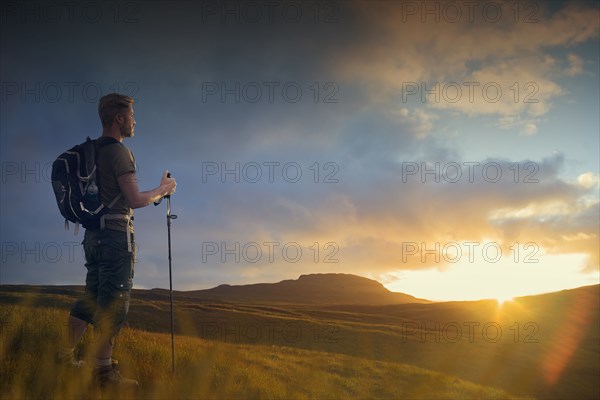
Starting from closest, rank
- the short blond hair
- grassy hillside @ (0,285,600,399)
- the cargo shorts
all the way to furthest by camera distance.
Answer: the cargo shorts → the short blond hair → grassy hillside @ (0,285,600,399)

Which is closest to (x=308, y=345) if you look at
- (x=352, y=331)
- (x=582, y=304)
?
(x=352, y=331)

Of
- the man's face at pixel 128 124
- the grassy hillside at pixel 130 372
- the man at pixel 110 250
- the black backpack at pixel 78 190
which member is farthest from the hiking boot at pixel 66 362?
the man's face at pixel 128 124

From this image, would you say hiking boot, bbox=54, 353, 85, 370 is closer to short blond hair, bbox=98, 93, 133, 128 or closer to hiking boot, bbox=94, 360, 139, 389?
hiking boot, bbox=94, 360, 139, 389

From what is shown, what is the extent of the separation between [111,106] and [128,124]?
0.36 meters

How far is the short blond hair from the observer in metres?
6.77

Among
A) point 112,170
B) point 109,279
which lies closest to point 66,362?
point 109,279

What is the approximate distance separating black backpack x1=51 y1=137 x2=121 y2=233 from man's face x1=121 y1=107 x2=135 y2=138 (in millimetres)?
720

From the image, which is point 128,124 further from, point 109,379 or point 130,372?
point 130,372

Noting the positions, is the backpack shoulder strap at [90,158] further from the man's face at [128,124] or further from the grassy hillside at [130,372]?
the grassy hillside at [130,372]

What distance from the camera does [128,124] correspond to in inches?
274

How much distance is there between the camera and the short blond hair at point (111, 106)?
6773 millimetres

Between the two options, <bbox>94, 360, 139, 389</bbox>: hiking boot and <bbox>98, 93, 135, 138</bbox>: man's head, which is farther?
<bbox>98, 93, 135, 138</bbox>: man's head

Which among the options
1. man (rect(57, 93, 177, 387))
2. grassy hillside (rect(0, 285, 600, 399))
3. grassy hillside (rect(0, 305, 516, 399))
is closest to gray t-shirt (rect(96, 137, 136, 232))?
man (rect(57, 93, 177, 387))

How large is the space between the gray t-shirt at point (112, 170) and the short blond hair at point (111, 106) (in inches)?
15.1
